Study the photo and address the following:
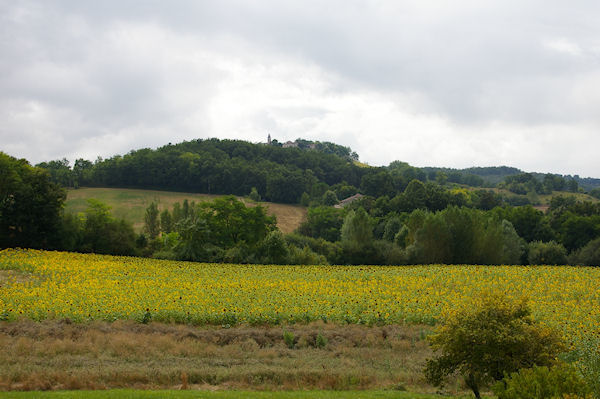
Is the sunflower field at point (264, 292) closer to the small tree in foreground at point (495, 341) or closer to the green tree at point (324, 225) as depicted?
the small tree in foreground at point (495, 341)

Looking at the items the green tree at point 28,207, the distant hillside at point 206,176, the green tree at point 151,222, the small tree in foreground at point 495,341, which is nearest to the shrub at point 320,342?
the small tree in foreground at point 495,341

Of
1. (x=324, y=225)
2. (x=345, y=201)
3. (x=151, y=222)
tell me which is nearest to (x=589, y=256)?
(x=324, y=225)

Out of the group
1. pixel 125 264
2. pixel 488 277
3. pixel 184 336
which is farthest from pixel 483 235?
pixel 184 336

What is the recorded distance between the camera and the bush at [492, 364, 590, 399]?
9.64 meters

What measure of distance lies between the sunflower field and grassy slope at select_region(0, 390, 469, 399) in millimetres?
5006

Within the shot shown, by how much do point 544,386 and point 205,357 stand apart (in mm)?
12912

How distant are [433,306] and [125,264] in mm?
27664

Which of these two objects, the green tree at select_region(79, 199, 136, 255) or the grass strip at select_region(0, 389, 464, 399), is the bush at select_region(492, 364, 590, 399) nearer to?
the grass strip at select_region(0, 389, 464, 399)

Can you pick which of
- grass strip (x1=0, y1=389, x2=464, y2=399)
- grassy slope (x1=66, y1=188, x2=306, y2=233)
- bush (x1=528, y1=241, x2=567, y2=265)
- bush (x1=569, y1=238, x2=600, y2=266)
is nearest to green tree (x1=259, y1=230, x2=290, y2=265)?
bush (x1=528, y1=241, x2=567, y2=265)

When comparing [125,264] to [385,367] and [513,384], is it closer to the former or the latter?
[385,367]

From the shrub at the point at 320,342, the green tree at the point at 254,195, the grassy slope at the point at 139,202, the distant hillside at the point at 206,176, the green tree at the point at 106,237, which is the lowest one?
the shrub at the point at 320,342

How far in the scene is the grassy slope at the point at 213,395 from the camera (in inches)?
527

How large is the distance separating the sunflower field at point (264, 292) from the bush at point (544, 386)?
251 inches

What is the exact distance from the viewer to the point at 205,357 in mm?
18734
